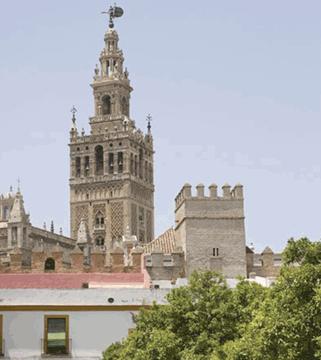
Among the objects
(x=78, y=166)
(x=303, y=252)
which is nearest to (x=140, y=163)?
(x=78, y=166)

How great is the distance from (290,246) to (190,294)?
385 inches

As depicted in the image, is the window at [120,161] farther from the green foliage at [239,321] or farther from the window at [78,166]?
the green foliage at [239,321]

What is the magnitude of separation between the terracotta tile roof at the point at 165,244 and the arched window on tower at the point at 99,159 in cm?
5309

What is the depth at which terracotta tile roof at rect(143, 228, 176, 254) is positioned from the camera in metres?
50.0

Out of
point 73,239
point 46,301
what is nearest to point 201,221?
point 46,301

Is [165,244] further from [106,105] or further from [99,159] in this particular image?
[106,105]

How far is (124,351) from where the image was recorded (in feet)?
94.8

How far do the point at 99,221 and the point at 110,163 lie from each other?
632 cm

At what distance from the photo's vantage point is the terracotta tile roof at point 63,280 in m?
38.8

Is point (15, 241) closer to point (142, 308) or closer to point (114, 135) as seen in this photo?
point (114, 135)

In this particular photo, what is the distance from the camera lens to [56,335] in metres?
33.3

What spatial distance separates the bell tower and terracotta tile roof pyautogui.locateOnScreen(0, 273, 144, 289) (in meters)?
59.4

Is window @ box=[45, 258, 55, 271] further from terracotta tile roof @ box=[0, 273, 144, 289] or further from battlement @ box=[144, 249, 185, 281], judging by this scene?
terracotta tile roof @ box=[0, 273, 144, 289]

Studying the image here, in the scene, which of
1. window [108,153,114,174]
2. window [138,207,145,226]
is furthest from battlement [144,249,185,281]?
window [138,207,145,226]
